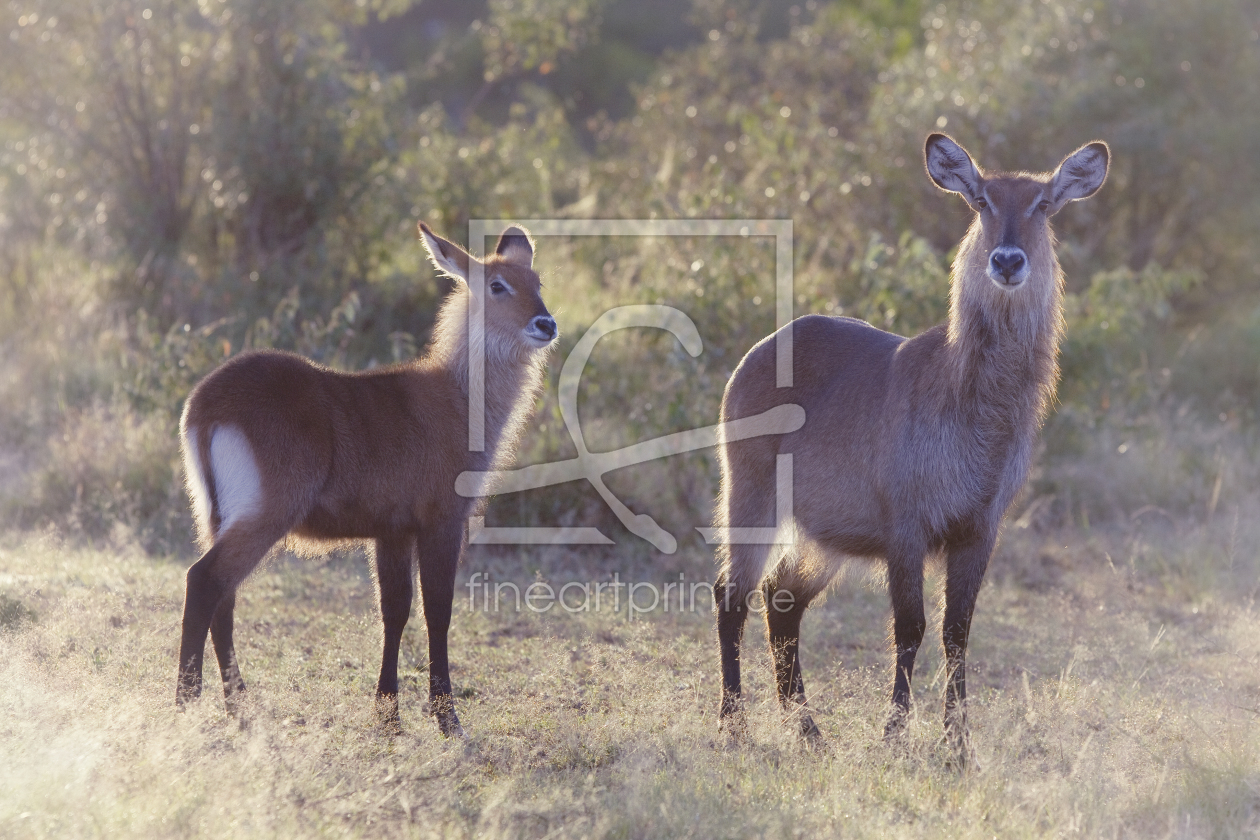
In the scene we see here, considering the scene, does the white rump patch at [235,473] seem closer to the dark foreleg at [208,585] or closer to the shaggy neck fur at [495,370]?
the dark foreleg at [208,585]

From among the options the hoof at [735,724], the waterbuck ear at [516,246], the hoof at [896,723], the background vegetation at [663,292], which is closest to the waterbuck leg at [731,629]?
the hoof at [735,724]

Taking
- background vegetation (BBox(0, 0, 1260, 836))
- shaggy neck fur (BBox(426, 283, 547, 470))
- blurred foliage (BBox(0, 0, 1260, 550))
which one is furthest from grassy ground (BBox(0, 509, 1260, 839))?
blurred foliage (BBox(0, 0, 1260, 550))

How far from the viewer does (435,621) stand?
13.9ft

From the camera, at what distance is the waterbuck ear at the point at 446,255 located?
15.6 feet

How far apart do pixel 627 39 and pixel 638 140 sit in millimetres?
10637

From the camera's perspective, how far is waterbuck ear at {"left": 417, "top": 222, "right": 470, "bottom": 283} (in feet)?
15.6

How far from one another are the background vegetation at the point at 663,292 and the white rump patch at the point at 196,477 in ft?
2.09

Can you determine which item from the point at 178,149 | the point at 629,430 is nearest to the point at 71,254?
the point at 178,149

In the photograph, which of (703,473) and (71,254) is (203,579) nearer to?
(703,473)

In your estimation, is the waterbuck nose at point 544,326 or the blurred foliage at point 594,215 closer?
the waterbuck nose at point 544,326

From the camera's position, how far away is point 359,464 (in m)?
4.17

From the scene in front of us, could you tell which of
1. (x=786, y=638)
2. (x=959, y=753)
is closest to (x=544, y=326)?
(x=786, y=638)

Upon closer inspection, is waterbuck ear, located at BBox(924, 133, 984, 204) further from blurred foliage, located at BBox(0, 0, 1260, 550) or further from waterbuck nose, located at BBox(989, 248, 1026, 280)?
blurred foliage, located at BBox(0, 0, 1260, 550)
